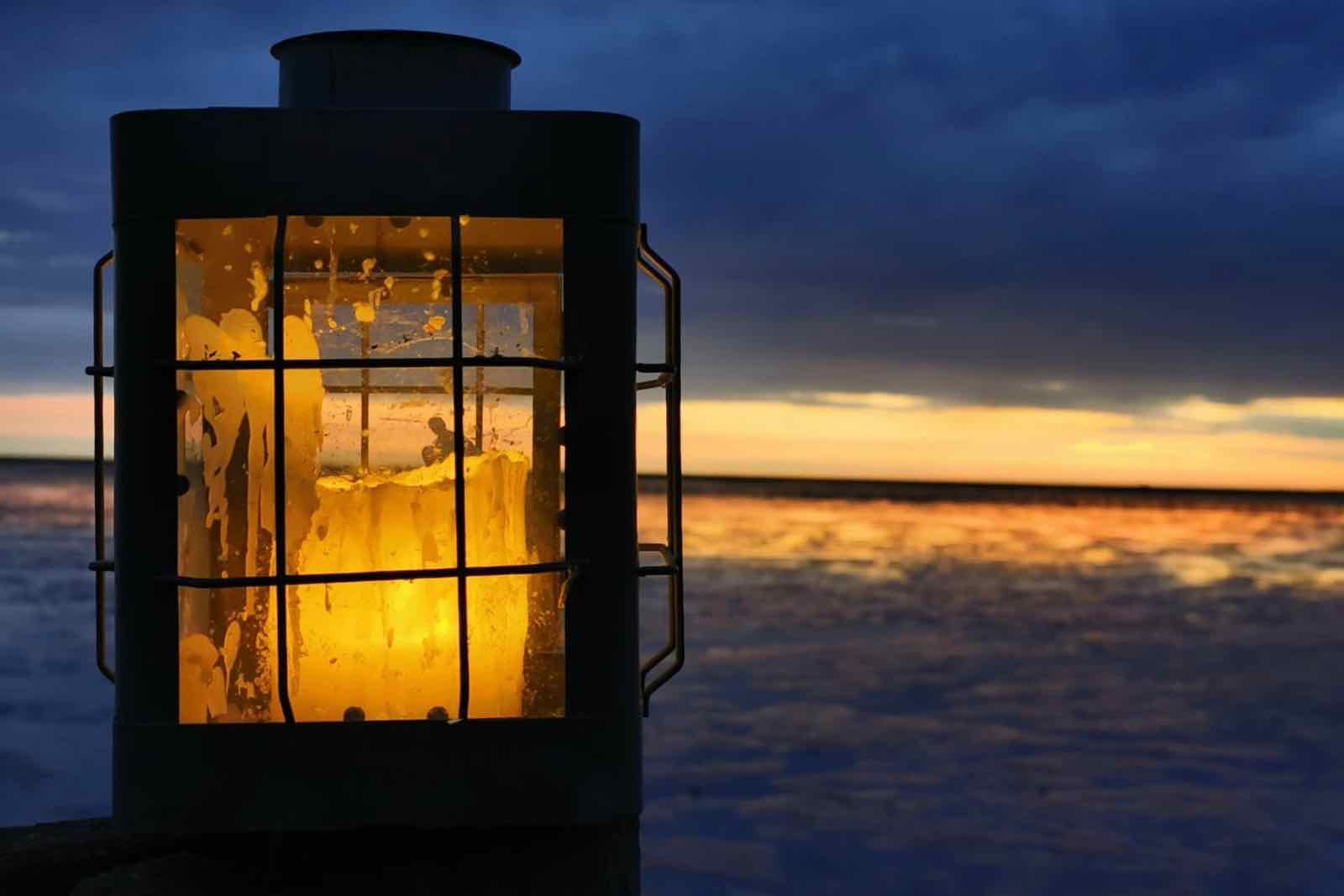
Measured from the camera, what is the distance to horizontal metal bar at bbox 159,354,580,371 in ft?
13.6

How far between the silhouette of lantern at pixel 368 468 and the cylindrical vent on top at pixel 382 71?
0.42 feet

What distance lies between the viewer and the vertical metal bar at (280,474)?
13.3 ft

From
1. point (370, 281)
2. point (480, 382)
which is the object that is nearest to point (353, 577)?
point (480, 382)

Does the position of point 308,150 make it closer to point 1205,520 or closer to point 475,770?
point 475,770

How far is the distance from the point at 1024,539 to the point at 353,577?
165 feet

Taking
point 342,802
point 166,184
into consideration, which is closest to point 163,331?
point 166,184

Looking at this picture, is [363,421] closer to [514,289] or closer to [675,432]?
[514,289]

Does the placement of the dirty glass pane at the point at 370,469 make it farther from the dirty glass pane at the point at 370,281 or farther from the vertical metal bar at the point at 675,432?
the vertical metal bar at the point at 675,432

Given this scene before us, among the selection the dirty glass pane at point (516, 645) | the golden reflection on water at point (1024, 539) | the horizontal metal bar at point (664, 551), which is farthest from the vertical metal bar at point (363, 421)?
the golden reflection on water at point (1024, 539)

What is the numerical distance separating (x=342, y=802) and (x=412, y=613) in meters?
0.56

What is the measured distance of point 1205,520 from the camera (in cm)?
7306

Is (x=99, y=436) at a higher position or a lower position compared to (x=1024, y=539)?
higher

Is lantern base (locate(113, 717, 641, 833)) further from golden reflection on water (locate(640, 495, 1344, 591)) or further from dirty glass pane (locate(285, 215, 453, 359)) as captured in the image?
golden reflection on water (locate(640, 495, 1344, 591))

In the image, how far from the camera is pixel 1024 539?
5284 centimetres
